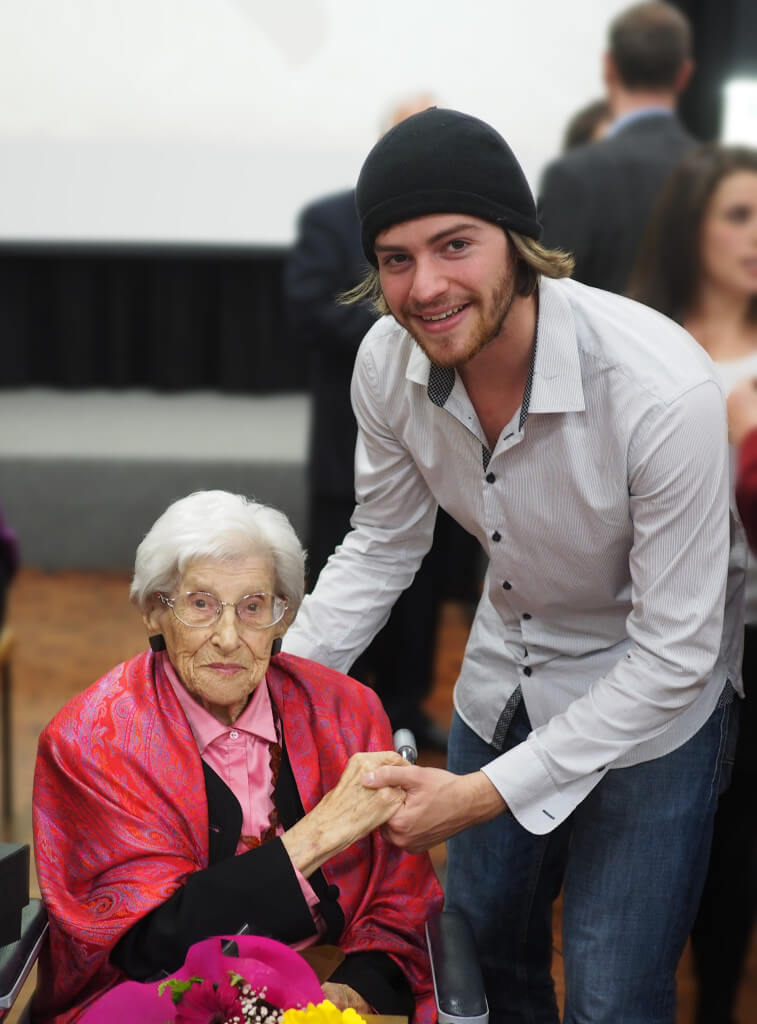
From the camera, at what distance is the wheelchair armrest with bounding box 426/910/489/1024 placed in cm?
154

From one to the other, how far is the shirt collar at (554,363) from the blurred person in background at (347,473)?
0.42 m

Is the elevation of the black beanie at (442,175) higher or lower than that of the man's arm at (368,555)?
higher

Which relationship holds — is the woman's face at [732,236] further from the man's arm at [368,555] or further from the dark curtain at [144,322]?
the dark curtain at [144,322]

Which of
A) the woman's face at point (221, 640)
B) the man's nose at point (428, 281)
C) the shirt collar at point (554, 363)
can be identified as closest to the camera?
the man's nose at point (428, 281)

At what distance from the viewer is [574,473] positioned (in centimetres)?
159

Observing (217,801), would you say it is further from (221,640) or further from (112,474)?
(112,474)

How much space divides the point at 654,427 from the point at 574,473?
13 centimetres

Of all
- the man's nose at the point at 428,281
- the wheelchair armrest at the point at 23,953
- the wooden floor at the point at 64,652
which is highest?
the man's nose at the point at 428,281

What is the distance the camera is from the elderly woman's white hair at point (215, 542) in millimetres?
1672

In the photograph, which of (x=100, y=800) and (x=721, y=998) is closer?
(x=100, y=800)

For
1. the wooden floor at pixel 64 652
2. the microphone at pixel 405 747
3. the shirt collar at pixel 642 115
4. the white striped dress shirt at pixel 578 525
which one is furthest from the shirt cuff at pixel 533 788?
the shirt collar at pixel 642 115

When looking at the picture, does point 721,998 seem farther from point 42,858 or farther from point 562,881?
point 42,858

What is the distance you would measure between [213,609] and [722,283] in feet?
3.01

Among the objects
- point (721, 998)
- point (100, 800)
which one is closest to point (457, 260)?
point (100, 800)
